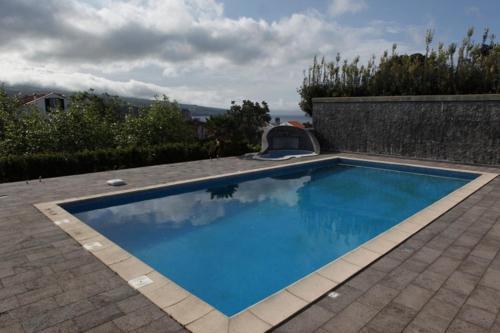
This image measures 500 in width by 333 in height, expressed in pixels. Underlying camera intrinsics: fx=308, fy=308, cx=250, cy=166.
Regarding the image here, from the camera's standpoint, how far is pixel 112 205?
10242 millimetres

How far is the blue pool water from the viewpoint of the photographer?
21.5 ft

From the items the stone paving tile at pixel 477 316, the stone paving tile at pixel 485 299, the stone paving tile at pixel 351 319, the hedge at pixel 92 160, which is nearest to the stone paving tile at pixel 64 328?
the stone paving tile at pixel 351 319

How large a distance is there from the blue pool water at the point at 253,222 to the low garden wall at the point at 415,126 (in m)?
2.80

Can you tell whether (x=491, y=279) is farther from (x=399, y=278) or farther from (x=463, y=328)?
A: (x=463, y=328)

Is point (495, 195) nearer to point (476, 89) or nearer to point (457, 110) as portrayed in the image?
point (457, 110)

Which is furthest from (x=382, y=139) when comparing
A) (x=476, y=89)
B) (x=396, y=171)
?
(x=476, y=89)

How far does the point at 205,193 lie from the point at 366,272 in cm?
821

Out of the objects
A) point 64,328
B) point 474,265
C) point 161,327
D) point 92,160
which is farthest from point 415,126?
point 64,328

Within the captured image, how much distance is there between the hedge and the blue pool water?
5.64 m

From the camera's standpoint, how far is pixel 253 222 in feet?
31.8

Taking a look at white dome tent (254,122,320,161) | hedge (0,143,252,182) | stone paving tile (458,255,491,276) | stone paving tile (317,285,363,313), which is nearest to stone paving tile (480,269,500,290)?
stone paving tile (458,255,491,276)

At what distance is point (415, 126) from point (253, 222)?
13.0 m

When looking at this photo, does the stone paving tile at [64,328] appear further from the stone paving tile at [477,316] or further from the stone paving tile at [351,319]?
the stone paving tile at [477,316]

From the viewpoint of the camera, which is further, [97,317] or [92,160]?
[92,160]
